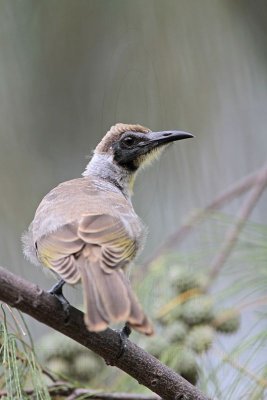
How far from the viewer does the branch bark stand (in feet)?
7.56

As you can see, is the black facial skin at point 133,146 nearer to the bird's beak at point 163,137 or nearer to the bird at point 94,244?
the bird's beak at point 163,137

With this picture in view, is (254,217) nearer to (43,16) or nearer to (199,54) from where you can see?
(199,54)

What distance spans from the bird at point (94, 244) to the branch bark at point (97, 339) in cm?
Answer: 10

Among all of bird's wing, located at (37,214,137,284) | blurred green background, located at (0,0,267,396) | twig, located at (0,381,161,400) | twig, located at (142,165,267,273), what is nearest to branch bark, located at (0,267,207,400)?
bird's wing, located at (37,214,137,284)

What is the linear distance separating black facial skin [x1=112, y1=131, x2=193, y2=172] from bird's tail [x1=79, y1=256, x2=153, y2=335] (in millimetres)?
1692

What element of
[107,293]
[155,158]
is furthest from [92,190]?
[107,293]

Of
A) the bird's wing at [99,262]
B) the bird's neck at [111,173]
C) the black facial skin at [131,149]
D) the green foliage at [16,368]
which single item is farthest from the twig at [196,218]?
the green foliage at [16,368]

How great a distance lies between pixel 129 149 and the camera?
443 centimetres

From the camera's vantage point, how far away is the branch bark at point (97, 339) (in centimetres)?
230

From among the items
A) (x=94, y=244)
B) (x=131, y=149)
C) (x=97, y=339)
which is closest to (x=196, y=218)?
(x=131, y=149)

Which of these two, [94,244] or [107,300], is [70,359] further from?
[107,300]

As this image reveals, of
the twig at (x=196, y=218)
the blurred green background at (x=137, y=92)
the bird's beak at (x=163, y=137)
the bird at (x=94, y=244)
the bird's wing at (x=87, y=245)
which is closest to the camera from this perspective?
the bird at (x=94, y=244)

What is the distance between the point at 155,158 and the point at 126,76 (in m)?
1.23

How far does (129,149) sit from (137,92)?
3.84 ft
